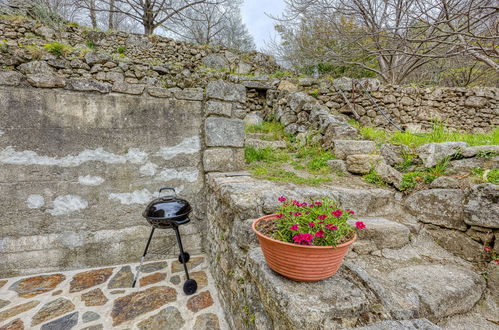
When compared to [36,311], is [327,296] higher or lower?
higher

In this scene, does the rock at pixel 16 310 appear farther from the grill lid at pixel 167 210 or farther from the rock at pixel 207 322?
the rock at pixel 207 322

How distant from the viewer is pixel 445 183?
2150 millimetres

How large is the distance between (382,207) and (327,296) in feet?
5.55

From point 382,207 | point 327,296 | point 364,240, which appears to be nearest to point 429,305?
point 364,240

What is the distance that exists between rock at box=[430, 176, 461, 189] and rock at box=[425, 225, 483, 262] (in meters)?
0.42

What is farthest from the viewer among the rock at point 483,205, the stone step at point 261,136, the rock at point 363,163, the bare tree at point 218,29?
the bare tree at point 218,29

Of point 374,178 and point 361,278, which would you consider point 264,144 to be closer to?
point 374,178

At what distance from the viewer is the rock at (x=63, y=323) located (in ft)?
5.75

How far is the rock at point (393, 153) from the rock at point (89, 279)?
3544 mm

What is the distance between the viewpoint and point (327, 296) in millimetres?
1017

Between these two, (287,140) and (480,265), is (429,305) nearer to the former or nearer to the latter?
(480,265)

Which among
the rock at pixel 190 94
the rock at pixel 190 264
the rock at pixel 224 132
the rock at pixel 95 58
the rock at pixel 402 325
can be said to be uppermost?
the rock at pixel 95 58

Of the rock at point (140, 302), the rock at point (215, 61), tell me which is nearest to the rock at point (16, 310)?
the rock at point (140, 302)

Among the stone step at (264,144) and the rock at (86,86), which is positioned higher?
the rock at (86,86)
